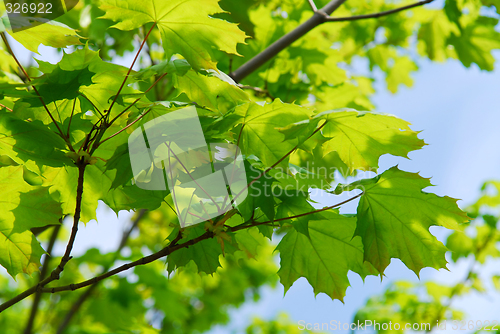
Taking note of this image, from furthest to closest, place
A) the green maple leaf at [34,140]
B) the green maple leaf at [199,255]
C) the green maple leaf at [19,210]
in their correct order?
the green maple leaf at [199,255] → the green maple leaf at [19,210] → the green maple leaf at [34,140]

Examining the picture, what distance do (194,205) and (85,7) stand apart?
2.39 metres

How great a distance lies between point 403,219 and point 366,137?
0.30 m

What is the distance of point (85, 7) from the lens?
109 inches

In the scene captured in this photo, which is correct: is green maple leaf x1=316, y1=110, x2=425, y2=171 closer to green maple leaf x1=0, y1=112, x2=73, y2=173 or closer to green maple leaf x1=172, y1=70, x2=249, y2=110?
green maple leaf x1=172, y1=70, x2=249, y2=110

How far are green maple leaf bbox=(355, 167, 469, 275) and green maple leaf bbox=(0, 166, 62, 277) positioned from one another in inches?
39.3

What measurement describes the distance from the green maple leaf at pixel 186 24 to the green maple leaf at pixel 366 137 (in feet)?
1.29

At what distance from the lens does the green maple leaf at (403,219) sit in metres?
1.14

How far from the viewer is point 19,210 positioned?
3.74 ft

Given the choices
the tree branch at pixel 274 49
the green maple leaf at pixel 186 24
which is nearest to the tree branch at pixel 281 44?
the tree branch at pixel 274 49

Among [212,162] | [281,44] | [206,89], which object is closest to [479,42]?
[281,44]

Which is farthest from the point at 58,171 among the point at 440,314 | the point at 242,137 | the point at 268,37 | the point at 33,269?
the point at 440,314

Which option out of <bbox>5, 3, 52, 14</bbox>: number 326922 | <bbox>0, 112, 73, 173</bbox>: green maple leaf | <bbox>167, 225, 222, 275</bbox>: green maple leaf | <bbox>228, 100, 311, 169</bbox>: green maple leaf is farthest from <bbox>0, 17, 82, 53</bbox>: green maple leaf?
<bbox>5, 3, 52, 14</bbox>: number 326922

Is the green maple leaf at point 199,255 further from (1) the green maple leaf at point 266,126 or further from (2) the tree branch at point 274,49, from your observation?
(2) the tree branch at point 274,49

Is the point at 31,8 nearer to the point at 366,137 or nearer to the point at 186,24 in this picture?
the point at 186,24
